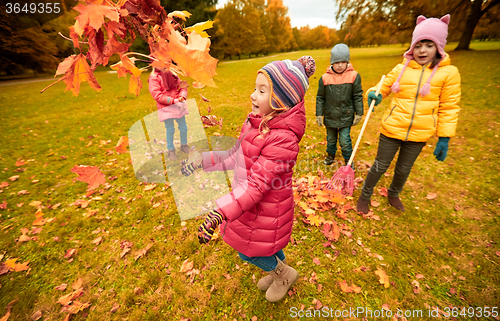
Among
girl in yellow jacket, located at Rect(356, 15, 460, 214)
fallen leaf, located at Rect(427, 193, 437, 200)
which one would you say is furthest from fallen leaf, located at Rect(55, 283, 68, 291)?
fallen leaf, located at Rect(427, 193, 437, 200)

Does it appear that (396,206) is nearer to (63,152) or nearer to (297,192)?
(297,192)

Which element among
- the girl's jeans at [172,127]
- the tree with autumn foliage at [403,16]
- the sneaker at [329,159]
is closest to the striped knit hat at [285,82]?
the sneaker at [329,159]

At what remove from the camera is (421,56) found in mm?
2549

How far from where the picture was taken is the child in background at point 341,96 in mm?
3744

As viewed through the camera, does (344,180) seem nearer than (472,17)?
Yes

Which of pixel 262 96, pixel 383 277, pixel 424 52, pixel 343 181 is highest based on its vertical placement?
pixel 424 52

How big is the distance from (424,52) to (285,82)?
7.15 feet

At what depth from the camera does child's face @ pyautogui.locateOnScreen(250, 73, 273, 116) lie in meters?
1.59

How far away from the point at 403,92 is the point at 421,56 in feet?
1.48

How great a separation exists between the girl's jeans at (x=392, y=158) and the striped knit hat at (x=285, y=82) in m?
→ 2.26

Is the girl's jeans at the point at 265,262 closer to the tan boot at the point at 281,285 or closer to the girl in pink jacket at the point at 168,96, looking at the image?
the tan boot at the point at 281,285

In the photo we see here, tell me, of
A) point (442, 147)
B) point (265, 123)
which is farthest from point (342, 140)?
point (265, 123)

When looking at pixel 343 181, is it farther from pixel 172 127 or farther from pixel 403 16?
pixel 403 16

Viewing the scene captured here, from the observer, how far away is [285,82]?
1561 mm
